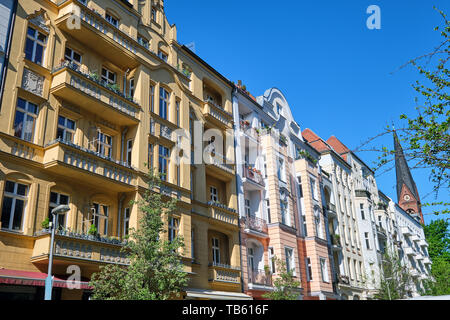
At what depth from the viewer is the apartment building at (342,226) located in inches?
1495

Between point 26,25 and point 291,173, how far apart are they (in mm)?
22798

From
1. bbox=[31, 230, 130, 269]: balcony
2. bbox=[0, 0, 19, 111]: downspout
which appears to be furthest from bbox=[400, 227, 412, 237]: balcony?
bbox=[0, 0, 19, 111]: downspout

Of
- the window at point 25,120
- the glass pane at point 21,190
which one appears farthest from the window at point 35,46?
the glass pane at point 21,190

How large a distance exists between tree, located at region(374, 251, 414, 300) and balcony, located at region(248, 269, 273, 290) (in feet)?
54.0

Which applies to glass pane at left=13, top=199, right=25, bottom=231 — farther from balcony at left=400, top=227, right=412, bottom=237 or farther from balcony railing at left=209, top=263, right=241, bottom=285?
balcony at left=400, top=227, right=412, bottom=237

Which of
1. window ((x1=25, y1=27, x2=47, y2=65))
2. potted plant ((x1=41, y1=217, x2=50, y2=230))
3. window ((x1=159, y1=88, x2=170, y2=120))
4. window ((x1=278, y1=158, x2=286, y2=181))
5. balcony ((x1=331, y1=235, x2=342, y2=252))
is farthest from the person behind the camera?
balcony ((x1=331, y1=235, x2=342, y2=252))

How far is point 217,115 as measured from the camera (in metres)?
28.1

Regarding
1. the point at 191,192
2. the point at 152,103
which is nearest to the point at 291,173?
the point at 191,192

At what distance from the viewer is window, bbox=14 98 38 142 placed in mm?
16203

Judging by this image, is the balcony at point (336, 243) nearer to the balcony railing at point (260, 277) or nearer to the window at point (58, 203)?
the balcony railing at point (260, 277)

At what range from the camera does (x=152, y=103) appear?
22.6 metres

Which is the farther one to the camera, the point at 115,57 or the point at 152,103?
the point at 152,103

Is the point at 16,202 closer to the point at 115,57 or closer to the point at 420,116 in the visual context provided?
the point at 115,57
